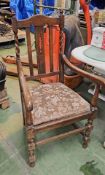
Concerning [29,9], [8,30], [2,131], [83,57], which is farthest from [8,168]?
[29,9]

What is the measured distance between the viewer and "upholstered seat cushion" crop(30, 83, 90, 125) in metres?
1.40

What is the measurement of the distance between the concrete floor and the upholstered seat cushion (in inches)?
16.7

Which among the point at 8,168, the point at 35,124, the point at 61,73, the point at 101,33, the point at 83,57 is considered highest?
the point at 101,33

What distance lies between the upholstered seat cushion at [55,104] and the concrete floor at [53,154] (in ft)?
1.39

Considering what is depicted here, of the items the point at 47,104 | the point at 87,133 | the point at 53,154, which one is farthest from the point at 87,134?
the point at 47,104

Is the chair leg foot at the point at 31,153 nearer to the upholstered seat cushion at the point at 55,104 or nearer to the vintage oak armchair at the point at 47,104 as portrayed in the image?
the vintage oak armchair at the point at 47,104

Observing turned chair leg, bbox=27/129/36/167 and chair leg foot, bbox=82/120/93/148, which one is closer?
turned chair leg, bbox=27/129/36/167

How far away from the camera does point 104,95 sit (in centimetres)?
223

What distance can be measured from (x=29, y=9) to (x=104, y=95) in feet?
10.1

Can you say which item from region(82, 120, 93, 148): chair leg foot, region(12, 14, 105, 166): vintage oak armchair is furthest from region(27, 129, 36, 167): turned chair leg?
region(82, 120, 93, 148): chair leg foot

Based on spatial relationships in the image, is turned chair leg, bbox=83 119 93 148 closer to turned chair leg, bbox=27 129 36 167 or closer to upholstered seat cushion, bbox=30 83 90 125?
upholstered seat cushion, bbox=30 83 90 125

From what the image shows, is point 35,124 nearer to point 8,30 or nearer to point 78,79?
point 78,79

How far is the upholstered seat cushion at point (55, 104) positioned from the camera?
140 centimetres

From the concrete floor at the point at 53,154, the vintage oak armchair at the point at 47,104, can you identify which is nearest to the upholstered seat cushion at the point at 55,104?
the vintage oak armchair at the point at 47,104
